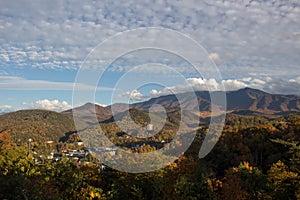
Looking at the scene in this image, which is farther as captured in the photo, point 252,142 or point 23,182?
point 252,142

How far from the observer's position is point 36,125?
130 m

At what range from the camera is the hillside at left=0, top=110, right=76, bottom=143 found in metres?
114

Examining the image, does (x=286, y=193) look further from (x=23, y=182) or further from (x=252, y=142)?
(x=252, y=142)

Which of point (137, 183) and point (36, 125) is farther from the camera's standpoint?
point (36, 125)

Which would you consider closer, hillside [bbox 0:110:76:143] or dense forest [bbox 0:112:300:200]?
dense forest [bbox 0:112:300:200]

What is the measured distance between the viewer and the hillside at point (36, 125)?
114 metres

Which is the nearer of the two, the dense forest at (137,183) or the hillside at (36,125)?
the dense forest at (137,183)

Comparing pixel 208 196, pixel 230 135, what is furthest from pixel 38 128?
pixel 208 196

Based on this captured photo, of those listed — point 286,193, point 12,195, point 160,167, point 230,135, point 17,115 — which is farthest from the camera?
point 17,115

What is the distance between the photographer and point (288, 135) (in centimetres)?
4228

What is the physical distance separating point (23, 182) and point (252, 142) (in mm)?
38087

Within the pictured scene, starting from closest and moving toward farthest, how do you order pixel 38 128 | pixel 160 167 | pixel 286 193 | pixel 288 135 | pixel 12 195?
pixel 12 195 < pixel 286 193 < pixel 160 167 < pixel 288 135 < pixel 38 128

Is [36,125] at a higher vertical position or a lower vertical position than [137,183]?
higher

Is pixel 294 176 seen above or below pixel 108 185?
above
